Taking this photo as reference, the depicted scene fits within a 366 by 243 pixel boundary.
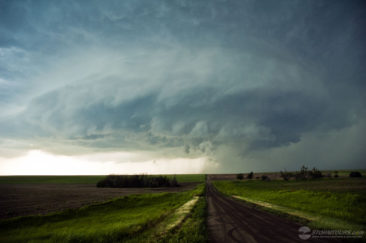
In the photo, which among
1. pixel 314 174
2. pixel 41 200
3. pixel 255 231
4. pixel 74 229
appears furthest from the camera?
pixel 314 174

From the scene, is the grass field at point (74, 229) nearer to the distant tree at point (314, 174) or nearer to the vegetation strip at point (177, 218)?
the vegetation strip at point (177, 218)

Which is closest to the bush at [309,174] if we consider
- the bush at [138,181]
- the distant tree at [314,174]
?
the distant tree at [314,174]

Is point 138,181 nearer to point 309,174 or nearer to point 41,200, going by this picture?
point 41,200

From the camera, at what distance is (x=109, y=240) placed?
1513 centimetres

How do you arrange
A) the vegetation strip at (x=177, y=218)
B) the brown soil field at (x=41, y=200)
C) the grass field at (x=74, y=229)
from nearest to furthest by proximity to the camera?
the grass field at (x=74, y=229) < the vegetation strip at (x=177, y=218) < the brown soil field at (x=41, y=200)

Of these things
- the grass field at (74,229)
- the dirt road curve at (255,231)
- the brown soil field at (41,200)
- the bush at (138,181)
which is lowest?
the bush at (138,181)

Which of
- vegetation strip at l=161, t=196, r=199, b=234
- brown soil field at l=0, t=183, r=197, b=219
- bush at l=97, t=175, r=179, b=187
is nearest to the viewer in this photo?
vegetation strip at l=161, t=196, r=199, b=234

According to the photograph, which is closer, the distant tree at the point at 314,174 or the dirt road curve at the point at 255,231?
the dirt road curve at the point at 255,231

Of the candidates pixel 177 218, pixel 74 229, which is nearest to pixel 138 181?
pixel 74 229

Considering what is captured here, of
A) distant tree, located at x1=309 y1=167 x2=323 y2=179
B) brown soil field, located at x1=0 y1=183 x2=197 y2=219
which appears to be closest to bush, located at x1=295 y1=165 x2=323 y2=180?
distant tree, located at x1=309 y1=167 x2=323 y2=179

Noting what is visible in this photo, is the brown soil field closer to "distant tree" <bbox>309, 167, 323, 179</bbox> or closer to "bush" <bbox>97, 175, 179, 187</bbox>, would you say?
"bush" <bbox>97, 175, 179, 187</bbox>

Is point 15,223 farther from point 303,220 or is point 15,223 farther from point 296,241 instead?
point 303,220

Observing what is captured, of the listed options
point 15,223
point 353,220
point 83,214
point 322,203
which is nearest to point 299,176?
point 322,203

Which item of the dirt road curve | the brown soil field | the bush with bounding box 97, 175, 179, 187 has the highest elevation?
the dirt road curve
